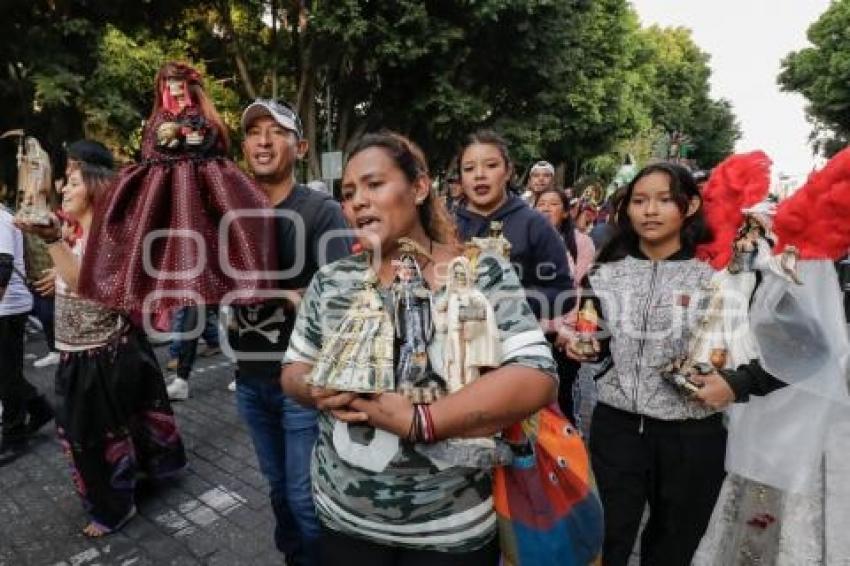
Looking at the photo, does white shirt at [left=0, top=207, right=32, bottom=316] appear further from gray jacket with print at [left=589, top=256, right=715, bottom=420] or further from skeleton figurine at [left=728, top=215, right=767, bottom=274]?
skeleton figurine at [left=728, top=215, right=767, bottom=274]

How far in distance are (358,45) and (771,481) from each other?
47.6 feet

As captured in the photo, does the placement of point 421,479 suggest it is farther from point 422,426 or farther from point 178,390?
point 178,390

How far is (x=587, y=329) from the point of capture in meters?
2.29

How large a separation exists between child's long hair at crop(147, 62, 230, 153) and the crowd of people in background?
0.02 meters

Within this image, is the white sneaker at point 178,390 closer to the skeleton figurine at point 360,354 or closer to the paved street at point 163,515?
the paved street at point 163,515

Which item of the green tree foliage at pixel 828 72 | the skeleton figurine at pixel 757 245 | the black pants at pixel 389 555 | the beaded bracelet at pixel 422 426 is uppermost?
the green tree foliage at pixel 828 72

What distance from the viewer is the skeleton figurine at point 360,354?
1.50m

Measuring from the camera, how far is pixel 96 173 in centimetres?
304

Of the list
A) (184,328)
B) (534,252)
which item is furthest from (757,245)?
(184,328)

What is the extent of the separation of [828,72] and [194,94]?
44734 mm

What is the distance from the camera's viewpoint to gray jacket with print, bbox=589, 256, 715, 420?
2268mm

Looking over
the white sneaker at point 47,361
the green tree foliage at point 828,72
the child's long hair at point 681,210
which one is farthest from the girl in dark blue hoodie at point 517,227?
the green tree foliage at point 828,72

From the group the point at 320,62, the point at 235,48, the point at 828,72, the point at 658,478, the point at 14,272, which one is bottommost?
the point at 658,478

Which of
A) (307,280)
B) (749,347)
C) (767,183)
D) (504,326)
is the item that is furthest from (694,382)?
(307,280)
